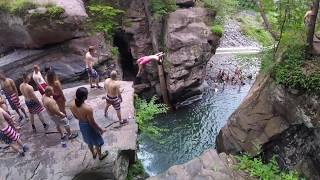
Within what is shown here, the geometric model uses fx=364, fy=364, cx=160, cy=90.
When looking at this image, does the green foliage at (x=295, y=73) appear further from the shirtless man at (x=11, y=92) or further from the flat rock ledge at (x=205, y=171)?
the shirtless man at (x=11, y=92)

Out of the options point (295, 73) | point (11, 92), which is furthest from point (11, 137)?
point (295, 73)

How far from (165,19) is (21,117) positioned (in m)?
13.5

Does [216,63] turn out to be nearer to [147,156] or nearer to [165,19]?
[165,19]

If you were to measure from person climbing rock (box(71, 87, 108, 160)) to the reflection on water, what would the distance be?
26.5ft

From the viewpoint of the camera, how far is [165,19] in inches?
912

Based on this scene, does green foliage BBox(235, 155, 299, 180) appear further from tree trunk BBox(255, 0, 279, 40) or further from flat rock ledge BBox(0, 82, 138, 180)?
tree trunk BBox(255, 0, 279, 40)

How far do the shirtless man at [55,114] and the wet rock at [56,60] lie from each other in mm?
9397

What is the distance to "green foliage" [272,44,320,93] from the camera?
11555 mm

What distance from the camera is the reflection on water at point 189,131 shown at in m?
17.9

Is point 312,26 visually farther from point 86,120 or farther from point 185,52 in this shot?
point 185,52

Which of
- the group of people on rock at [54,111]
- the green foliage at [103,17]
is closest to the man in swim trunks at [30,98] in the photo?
the group of people on rock at [54,111]

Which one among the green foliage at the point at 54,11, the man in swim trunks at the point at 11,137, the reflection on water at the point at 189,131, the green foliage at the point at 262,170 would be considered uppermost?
the green foliage at the point at 54,11

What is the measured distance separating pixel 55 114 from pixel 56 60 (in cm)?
1068

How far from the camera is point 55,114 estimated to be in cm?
955
